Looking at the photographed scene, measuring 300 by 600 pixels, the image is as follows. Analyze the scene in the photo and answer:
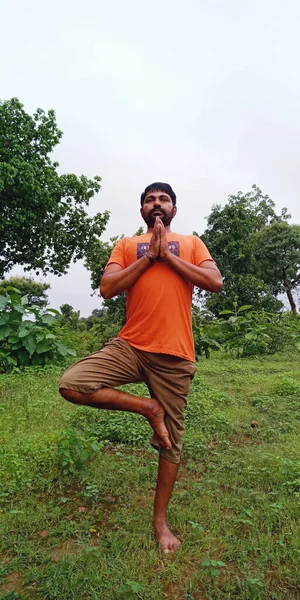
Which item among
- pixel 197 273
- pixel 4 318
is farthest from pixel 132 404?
Result: pixel 4 318

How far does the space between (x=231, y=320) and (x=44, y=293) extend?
23.2 m

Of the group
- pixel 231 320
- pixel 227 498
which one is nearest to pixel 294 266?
pixel 231 320

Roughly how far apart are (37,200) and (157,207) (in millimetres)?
15222

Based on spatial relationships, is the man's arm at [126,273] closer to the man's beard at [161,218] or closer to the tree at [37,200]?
the man's beard at [161,218]

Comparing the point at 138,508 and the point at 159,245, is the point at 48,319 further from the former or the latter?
the point at 159,245

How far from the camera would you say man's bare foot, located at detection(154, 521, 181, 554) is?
2.47 metres

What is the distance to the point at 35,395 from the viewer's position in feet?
18.9

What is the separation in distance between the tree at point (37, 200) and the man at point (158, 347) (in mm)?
13824

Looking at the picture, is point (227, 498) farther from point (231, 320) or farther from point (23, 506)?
point (231, 320)

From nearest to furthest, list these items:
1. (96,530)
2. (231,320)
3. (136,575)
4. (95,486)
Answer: (136,575) → (96,530) → (95,486) → (231,320)

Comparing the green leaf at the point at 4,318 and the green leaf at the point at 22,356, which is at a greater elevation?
the green leaf at the point at 4,318

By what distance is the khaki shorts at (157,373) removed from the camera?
2547 millimetres

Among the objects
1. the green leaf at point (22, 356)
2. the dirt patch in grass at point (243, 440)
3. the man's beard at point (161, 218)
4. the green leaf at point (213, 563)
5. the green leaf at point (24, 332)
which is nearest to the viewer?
the green leaf at point (213, 563)

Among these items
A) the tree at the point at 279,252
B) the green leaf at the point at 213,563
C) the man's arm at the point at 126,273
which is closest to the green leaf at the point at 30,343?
the man's arm at the point at 126,273
